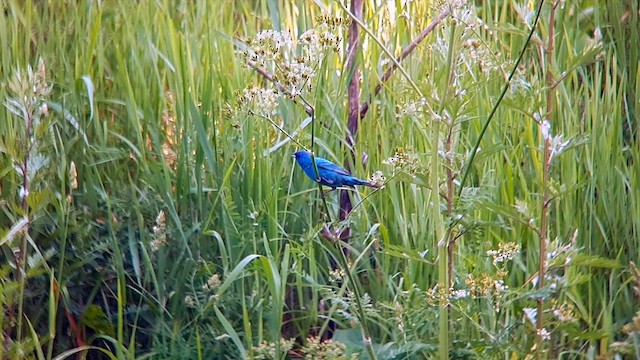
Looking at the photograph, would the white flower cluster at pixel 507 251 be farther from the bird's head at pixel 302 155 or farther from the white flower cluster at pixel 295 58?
the bird's head at pixel 302 155

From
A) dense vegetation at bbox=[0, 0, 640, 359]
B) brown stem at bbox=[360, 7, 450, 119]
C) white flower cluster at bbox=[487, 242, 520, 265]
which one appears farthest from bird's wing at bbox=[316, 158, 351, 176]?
white flower cluster at bbox=[487, 242, 520, 265]

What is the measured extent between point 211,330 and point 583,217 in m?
1.13

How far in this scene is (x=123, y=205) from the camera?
279 centimetres

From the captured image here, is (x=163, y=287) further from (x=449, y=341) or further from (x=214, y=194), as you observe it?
(x=449, y=341)

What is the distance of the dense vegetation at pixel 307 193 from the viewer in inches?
82.1

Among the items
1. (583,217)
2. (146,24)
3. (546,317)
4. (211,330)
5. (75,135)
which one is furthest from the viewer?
(146,24)

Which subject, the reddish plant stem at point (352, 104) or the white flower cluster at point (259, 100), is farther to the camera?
the reddish plant stem at point (352, 104)

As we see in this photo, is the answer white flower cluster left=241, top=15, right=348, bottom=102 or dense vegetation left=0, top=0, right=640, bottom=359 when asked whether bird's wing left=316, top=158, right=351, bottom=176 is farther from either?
white flower cluster left=241, top=15, right=348, bottom=102

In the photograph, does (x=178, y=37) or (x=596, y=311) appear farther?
(x=178, y=37)

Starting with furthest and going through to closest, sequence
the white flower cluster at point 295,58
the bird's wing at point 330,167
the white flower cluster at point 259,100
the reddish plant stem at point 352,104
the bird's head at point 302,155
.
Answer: the reddish plant stem at point 352,104, the bird's head at point 302,155, the bird's wing at point 330,167, the white flower cluster at point 259,100, the white flower cluster at point 295,58

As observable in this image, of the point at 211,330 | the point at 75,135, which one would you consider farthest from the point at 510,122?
the point at 75,135

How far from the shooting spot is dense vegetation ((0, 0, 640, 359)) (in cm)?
209

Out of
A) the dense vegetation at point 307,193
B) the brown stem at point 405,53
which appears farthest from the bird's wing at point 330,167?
the brown stem at point 405,53

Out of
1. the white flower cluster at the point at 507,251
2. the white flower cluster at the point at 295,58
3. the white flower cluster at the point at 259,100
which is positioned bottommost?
the white flower cluster at the point at 507,251
